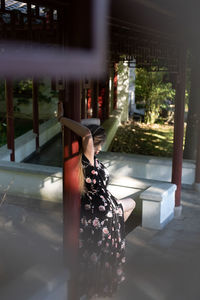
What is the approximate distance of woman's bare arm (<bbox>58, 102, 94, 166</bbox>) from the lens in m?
3.08

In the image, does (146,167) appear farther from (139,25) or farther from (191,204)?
(139,25)

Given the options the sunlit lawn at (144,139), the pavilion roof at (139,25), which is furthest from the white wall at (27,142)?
the pavilion roof at (139,25)

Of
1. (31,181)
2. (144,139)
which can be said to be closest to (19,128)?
(144,139)

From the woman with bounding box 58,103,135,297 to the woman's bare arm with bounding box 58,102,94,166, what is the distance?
31 mm

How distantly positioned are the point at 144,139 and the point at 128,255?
11129 millimetres

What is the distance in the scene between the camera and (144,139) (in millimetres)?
15898

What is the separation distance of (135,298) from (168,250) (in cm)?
144

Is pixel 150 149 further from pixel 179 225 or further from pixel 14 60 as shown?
pixel 14 60

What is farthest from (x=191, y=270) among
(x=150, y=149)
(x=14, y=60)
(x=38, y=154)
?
(x=150, y=149)

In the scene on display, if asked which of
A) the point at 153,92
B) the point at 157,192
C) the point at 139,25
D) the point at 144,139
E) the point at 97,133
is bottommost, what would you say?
the point at 144,139

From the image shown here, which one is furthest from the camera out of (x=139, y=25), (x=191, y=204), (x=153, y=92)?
(x=153, y=92)

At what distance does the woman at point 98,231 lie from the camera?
3.47 meters

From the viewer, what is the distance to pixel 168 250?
5.28 metres

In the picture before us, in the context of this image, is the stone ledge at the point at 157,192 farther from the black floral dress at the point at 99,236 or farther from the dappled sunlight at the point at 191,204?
the black floral dress at the point at 99,236
